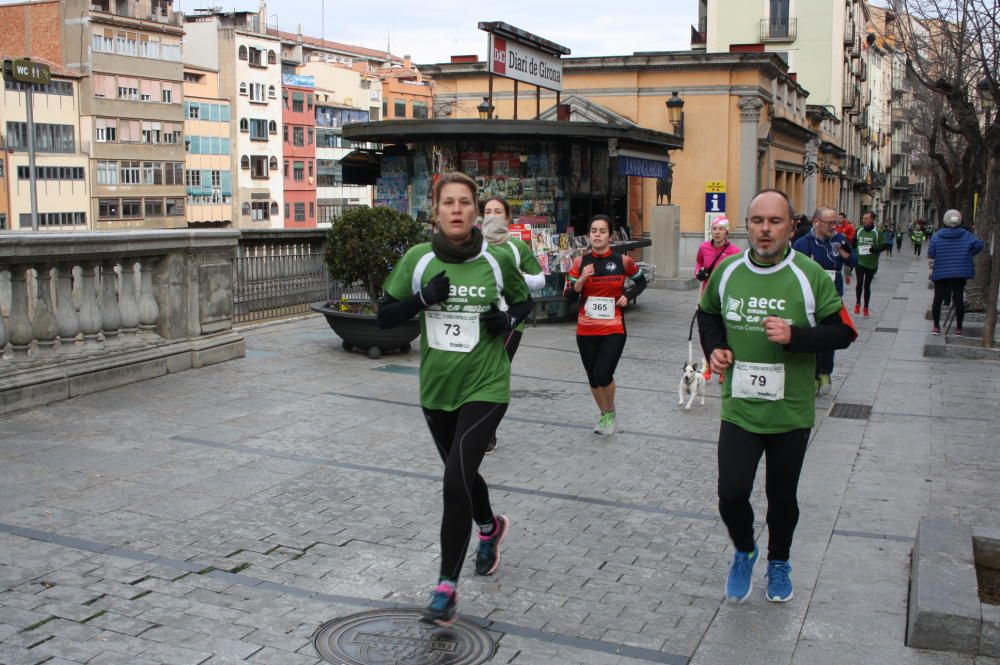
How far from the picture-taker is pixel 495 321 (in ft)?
16.4

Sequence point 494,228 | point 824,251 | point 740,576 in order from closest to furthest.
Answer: point 740,576, point 494,228, point 824,251

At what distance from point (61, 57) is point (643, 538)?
8419 cm

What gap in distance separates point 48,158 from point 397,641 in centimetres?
7859

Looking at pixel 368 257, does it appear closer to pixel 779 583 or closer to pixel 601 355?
pixel 601 355

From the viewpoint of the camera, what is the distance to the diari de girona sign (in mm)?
17266

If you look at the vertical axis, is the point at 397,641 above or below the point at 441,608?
below

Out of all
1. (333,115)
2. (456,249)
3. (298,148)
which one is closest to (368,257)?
(456,249)

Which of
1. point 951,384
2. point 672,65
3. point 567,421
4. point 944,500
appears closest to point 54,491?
point 567,421

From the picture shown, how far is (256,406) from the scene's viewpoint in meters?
9.30

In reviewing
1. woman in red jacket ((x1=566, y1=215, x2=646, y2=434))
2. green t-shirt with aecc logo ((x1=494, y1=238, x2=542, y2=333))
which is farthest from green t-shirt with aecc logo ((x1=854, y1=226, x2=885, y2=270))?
green t-shirt with aecc logo ((x1=494, y1=238, x2=542, y2=333))

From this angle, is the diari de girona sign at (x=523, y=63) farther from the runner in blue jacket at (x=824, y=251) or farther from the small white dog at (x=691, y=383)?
the small white dog at (x=691, y=383)

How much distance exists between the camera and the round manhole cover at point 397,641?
441cm

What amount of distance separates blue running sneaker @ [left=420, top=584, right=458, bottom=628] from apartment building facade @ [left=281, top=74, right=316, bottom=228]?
9706cm

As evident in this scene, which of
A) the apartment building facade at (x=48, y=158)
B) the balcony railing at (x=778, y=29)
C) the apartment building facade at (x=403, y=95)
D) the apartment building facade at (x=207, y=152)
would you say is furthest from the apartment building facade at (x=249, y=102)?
the balcony railing at (x=778, y=29)
